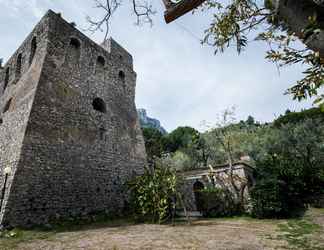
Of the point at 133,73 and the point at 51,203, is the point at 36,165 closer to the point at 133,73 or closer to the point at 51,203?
the point at 51,203

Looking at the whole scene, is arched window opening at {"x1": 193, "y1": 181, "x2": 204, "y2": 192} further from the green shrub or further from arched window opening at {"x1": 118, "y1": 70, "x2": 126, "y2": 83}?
arched window opening at {"x1": 118, "y1": 70, "x2": 126, "y2": 83}

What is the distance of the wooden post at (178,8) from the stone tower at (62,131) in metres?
8.11

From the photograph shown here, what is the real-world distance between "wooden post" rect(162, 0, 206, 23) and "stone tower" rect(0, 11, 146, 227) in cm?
811

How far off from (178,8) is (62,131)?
9.15 m

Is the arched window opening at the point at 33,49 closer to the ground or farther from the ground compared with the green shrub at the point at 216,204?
farther from the ground

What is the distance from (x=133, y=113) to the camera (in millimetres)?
14484

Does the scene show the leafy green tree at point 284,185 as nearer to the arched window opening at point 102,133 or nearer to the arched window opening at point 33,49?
the arched window opening at point 102,133

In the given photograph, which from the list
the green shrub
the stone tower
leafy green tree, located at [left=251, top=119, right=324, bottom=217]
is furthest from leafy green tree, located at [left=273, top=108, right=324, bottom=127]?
the stone tower

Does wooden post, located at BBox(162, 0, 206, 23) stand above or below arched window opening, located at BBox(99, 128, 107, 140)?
below

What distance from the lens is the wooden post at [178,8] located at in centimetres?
176

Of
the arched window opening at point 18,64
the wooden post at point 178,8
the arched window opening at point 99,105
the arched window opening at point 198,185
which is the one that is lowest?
the arched window opening at point 198,185

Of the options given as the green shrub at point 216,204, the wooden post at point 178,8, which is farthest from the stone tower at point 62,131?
the wooden post at point 178,8

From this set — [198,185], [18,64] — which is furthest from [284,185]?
[18,64]

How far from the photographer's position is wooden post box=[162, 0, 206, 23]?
5.79 ft
